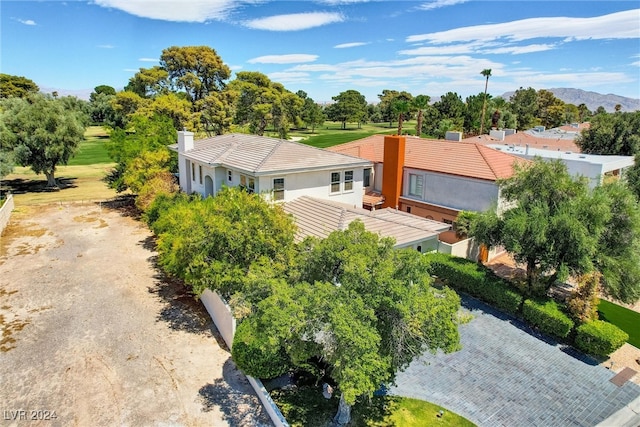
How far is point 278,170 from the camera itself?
79.7 ft

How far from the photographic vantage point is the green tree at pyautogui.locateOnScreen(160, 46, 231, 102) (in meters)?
67.6

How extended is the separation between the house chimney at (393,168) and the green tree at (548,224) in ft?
32.5

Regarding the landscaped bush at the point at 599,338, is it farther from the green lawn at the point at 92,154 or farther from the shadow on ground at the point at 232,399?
the green lawn at the point at 92,154

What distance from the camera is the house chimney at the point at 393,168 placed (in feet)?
96.9

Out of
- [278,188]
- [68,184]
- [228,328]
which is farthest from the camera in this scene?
[68,184]

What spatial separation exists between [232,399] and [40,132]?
36.5 metres

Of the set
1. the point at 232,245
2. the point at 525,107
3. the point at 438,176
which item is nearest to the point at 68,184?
the point at 438,176

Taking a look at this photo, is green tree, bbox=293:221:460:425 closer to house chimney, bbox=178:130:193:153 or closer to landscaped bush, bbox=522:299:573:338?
landscaped bush, bbox=522:299:573:338

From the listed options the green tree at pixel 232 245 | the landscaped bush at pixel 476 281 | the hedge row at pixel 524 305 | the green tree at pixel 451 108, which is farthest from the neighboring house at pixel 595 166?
the green tree at pixel 451 108

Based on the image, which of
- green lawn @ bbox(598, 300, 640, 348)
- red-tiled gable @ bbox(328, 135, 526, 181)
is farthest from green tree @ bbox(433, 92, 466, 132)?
green lawn @ bbox(598, 300, 640, 348)

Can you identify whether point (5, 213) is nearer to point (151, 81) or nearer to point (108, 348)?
point (108, 348)

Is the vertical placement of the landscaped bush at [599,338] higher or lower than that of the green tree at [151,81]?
lower

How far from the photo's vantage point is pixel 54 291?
67.4 ft

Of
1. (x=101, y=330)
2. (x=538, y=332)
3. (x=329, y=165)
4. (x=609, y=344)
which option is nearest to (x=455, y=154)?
(x=329, y=165)
